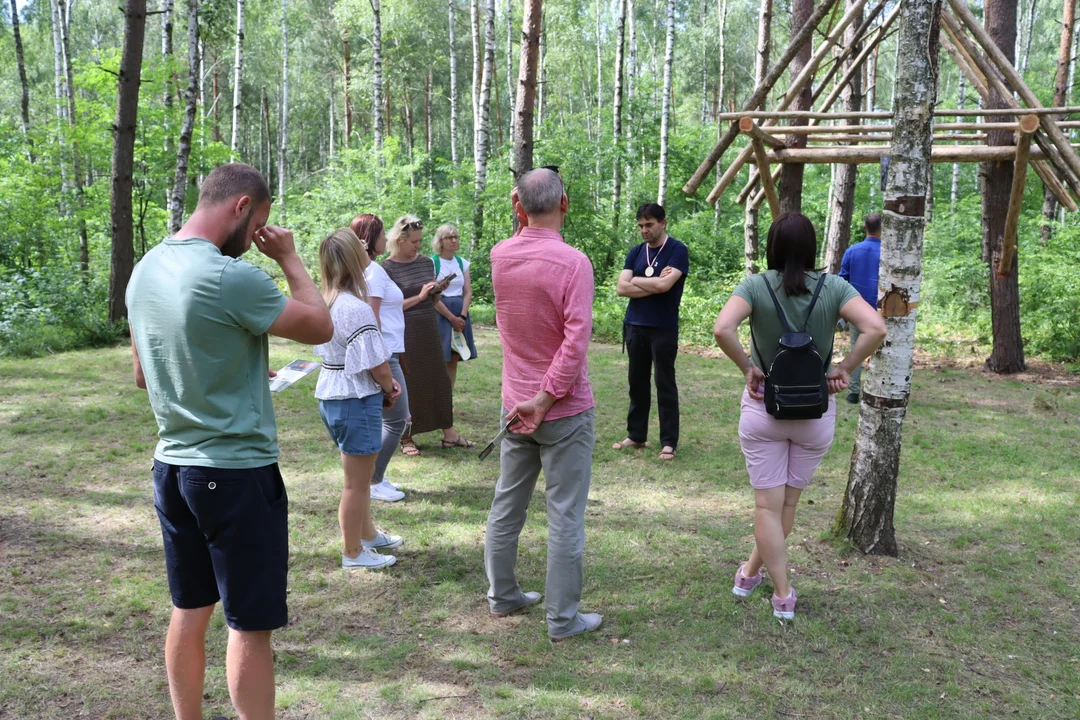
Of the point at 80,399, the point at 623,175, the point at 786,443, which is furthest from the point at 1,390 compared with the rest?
the point at 623,175

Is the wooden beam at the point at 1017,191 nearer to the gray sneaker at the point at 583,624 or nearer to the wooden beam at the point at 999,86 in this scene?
the wooden beam at the point at 999,86

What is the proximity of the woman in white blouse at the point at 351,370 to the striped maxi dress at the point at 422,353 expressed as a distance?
2.05 metres

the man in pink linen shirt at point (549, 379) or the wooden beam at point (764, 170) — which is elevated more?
the wooden beam at point (764, 170)

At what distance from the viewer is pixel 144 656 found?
136 inches

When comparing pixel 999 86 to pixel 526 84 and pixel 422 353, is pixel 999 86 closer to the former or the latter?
pixel 526 84

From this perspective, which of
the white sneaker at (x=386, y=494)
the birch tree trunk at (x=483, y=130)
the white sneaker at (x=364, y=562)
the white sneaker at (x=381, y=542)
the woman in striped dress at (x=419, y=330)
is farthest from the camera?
the birch tree trunk at (x=483, y=130)

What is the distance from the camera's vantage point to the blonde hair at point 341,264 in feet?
13.7

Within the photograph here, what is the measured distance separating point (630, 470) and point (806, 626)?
2.55m

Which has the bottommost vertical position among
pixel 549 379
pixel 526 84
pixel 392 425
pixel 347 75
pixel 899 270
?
pixel 392 425

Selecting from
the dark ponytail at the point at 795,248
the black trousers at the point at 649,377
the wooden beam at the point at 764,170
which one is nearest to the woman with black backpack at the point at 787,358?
the dark ponytail at the point at 795,248

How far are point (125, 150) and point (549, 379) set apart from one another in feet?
34.6

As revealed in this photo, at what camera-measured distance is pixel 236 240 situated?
2.43m

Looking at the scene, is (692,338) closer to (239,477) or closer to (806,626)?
(806,626)

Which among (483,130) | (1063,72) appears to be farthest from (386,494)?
(1063,72)
